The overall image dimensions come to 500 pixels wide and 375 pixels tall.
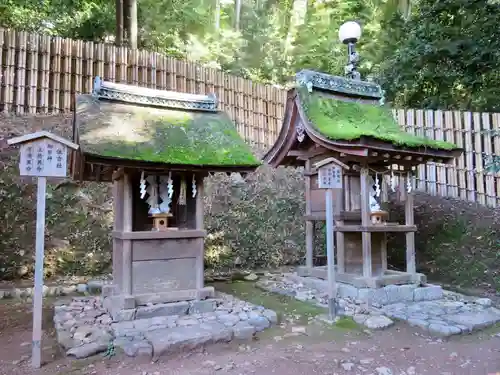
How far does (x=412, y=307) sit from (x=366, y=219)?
1.67m

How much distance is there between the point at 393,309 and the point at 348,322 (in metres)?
1.06

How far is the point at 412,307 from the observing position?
271 inches

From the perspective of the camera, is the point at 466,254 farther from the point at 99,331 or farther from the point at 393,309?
the point at 99,331

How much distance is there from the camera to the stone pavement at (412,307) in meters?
5.91

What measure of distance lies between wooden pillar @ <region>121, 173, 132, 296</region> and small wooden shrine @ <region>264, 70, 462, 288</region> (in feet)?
10.8

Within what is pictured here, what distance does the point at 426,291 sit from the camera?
7.48 metres

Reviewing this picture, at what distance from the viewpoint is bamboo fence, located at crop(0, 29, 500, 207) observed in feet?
34.2

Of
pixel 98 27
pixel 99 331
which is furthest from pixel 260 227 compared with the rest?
pixel 98 27

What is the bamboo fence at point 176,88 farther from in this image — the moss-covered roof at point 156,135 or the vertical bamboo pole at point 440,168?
the moss-covered roof at point 156,135

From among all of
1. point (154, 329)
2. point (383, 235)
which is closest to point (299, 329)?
point (154, 329)

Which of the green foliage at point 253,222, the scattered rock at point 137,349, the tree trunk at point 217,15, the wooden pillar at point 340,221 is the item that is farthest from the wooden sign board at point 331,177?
the tree trunk at point 217,15

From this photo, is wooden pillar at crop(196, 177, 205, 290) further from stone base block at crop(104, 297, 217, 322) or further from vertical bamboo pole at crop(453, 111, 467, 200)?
vertical bamboo pole at crop(453, 111, 467, 200)

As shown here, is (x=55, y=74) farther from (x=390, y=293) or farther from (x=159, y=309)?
(x=390, y=293)

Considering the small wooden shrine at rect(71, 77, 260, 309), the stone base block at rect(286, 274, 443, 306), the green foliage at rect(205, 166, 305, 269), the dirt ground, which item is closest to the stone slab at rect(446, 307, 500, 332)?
the dirt ground
